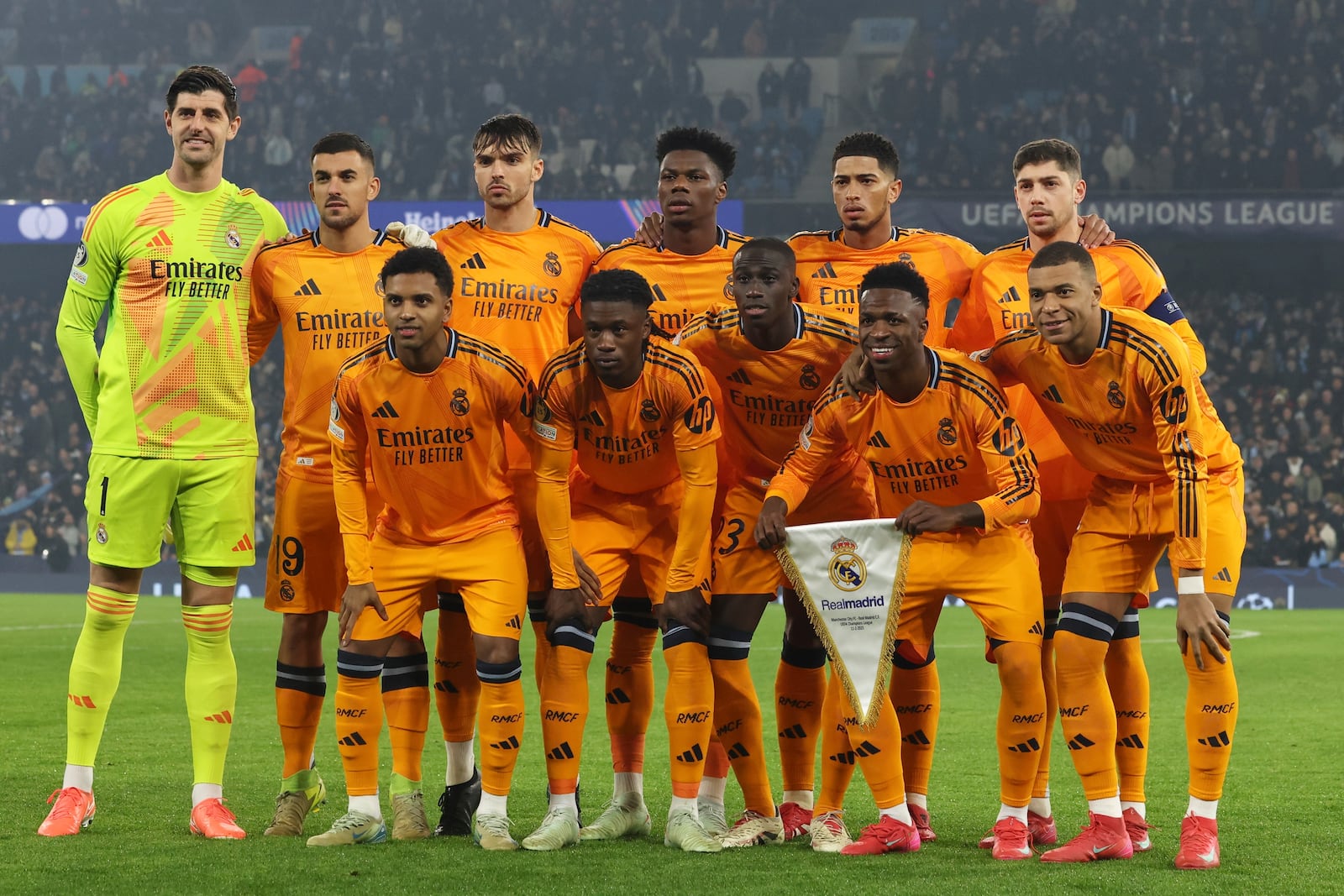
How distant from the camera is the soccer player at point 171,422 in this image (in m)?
5.53

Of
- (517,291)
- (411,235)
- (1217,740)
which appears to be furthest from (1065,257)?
(411,235)

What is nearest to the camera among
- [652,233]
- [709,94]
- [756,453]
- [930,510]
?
[930,510]

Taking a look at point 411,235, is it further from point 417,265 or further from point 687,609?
point 687,609

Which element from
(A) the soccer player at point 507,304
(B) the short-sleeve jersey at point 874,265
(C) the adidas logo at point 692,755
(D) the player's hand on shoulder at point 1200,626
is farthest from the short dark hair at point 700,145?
(D) the player's hand on shoulder at point 1200,626

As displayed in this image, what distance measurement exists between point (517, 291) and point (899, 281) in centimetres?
167

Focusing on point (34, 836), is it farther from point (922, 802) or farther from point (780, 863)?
point (922, 802)

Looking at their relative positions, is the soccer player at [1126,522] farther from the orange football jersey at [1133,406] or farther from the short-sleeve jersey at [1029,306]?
the short-sleeve jersey at [1029,306]

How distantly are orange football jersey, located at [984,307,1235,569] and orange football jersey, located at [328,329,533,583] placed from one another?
6.22 feet

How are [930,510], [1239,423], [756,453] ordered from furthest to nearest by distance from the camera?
[1239,423] < [756,453] < [930,510]

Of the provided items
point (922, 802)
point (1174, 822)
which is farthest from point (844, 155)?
point (1174, 822)

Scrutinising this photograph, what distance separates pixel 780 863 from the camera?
16.2 ft

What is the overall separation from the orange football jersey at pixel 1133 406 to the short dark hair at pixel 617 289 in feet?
4.40

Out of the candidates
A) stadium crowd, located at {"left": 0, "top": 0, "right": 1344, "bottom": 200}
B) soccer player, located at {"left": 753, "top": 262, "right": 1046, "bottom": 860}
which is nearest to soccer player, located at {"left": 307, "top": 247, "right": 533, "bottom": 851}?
soccer player, located at {"left": 753, "top": 262, "right": 1046, "bottom": 860}

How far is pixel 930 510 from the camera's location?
511cm
